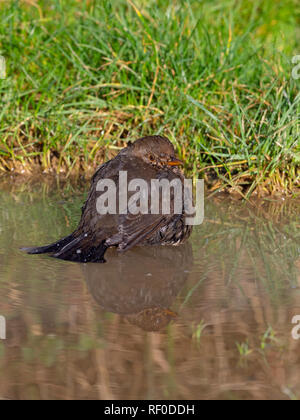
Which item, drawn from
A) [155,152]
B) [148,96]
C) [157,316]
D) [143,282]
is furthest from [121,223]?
A: [148,96]

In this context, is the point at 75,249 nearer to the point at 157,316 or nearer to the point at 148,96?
the point at 157,316

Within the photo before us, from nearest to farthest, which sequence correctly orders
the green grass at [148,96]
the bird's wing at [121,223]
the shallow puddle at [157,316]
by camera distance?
1. the shallow puddle at [157,316]
2. the bird's wing at [121,223]
3. the green grass at [148,96]

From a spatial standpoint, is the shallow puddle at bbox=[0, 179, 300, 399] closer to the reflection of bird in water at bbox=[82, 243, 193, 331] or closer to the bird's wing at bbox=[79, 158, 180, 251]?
the reflection of bird in water at bbox=[82, 243, 193, 331]

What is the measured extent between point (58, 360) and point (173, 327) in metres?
0.64

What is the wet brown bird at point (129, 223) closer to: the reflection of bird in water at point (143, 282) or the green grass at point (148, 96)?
the reflection of bird in water at point (143, 282)

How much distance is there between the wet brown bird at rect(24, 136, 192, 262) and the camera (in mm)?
4406

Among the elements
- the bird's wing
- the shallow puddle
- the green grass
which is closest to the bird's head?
the bird's wing

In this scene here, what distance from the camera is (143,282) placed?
4.15 meters

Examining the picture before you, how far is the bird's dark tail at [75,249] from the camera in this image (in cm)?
433

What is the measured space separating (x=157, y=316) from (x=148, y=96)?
3.28 meters

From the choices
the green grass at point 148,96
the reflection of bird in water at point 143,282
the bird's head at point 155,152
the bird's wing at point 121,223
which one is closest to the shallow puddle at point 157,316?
the reflection of bird in water at point 143,282

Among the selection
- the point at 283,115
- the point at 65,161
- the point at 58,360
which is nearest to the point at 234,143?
the point at 283,115

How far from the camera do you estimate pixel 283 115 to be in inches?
229
